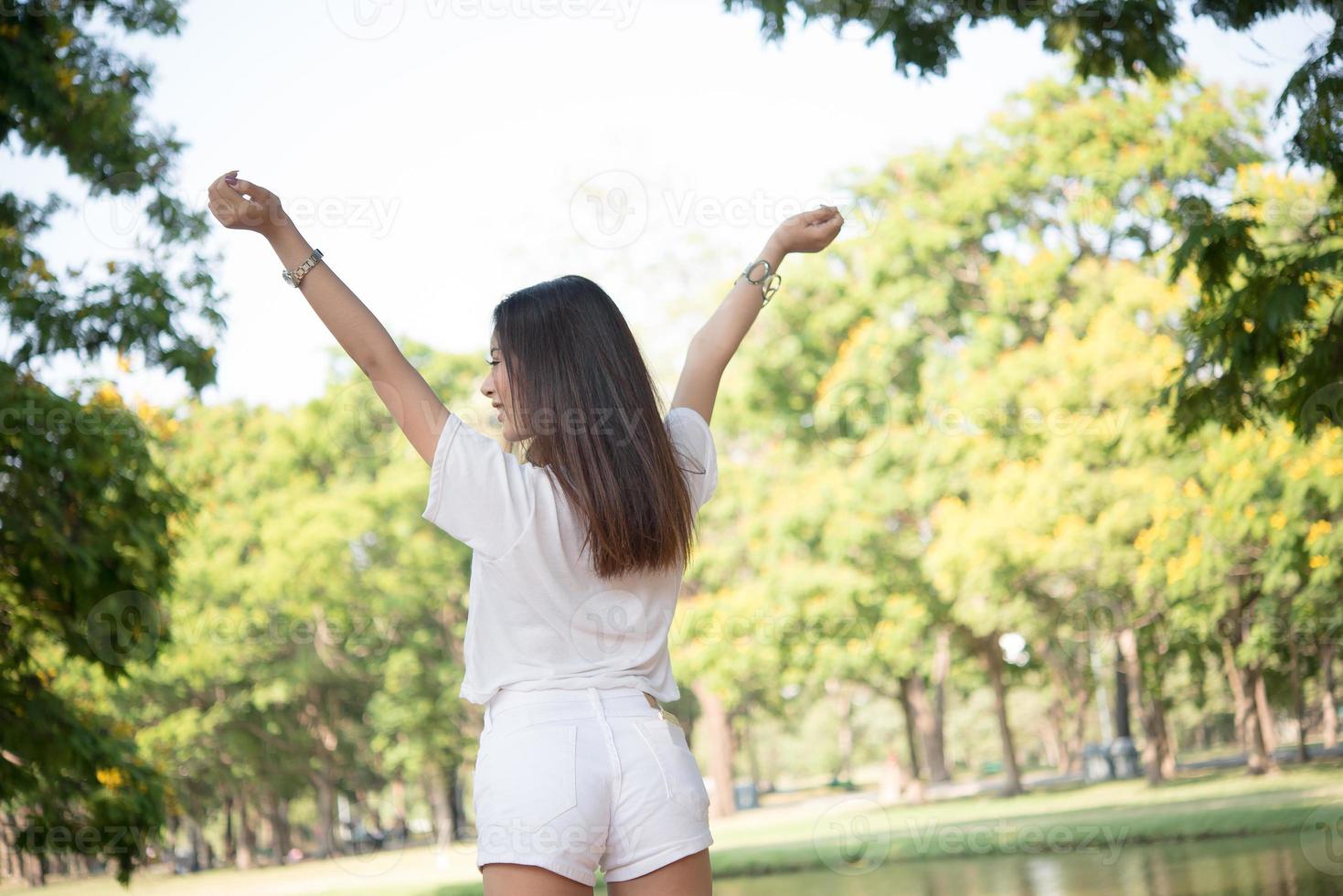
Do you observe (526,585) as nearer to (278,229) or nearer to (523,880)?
(523,880)

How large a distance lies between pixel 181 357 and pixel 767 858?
10.4m

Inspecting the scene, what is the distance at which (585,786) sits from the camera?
5.74 feet

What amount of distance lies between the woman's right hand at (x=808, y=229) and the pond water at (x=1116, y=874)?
7179mm

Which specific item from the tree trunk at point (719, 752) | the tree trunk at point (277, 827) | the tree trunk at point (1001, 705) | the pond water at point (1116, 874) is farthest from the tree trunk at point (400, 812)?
the pond water at point (1116, 874)

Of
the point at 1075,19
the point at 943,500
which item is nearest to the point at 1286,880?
the point at 1075,19

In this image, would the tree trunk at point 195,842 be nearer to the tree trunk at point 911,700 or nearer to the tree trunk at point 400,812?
the tree trunk at point 400,812

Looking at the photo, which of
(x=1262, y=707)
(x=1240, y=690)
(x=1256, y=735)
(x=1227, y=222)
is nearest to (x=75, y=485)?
(x=1227, y=222)

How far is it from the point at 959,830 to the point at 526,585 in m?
17.1

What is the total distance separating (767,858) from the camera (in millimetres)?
16281

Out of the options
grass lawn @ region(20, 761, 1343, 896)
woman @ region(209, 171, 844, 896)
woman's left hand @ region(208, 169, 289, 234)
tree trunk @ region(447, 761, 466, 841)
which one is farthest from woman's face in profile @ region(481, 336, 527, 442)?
tree trunk @ region(447, 761, 466, 841)

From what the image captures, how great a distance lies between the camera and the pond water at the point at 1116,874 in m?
9.13

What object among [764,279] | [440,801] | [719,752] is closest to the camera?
[764,279]

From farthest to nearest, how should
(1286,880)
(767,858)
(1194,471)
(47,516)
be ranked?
(1194,471), (767,858), (1286,880), (47,516)

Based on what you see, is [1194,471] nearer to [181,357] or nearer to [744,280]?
[181,357]
